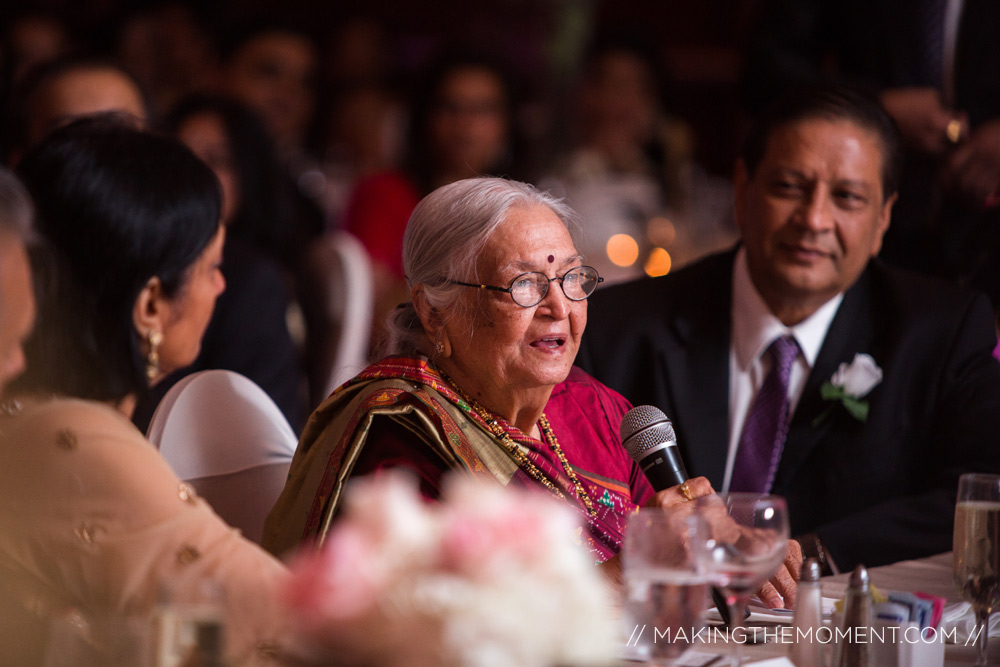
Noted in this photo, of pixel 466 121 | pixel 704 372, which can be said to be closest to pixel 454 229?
pixel 704 372

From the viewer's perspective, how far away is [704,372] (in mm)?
2482

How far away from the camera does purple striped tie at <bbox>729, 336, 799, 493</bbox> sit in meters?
2.39

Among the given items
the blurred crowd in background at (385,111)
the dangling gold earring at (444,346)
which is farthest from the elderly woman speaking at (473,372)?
the blurred crowd in background at (385,111)

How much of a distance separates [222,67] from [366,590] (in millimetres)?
5287

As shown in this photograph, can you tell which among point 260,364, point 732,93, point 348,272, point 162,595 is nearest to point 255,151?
point 348,272

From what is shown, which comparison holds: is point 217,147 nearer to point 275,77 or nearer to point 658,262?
point 658,262

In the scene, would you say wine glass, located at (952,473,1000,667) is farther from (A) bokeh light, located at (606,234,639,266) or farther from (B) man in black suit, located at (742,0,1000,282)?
A: (A) bokeh light, located at (606,234,639,266)

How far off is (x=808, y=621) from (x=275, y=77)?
15.7 ft

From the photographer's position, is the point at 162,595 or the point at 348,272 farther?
the point at 348,272

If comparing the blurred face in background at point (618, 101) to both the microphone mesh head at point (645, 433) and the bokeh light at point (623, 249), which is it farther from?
the microphone mesh head at point (645, 433)

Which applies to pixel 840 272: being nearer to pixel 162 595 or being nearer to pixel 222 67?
pixel 162 595

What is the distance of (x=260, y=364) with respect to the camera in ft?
9.53

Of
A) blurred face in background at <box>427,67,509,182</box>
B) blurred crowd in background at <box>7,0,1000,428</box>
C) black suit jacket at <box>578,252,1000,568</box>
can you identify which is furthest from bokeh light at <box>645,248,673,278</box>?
black suit jacket at <box>578,252,1000,568</box>

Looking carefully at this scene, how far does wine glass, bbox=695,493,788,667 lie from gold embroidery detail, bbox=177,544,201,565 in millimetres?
584
